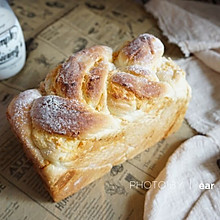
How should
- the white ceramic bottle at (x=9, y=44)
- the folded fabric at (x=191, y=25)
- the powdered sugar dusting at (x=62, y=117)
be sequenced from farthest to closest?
the folded fabric at (x=191, y=25)
the white ceramic bottle at (x=9, y=44)
the powdered sugar dusting at (x=62, y=117)

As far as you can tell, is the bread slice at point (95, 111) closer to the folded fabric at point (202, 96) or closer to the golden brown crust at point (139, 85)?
the golden brown crust at point (139, 85)

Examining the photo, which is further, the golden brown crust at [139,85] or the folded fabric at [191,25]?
the folded fabric at [191,25]

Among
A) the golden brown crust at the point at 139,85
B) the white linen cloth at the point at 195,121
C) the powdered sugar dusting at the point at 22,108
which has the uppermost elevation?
the golden brown crust at the point at 139,85

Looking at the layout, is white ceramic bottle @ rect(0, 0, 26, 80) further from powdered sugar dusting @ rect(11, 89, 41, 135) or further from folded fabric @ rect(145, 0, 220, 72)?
folded fabric @ rect(145, 0, 220, 72)

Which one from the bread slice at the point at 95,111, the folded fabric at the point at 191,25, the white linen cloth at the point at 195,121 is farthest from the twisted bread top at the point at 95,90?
the folded fabric at the point at 191,25

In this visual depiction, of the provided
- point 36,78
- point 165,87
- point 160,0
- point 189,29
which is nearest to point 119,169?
point 165,87

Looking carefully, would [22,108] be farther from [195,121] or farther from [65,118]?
[195,121]
